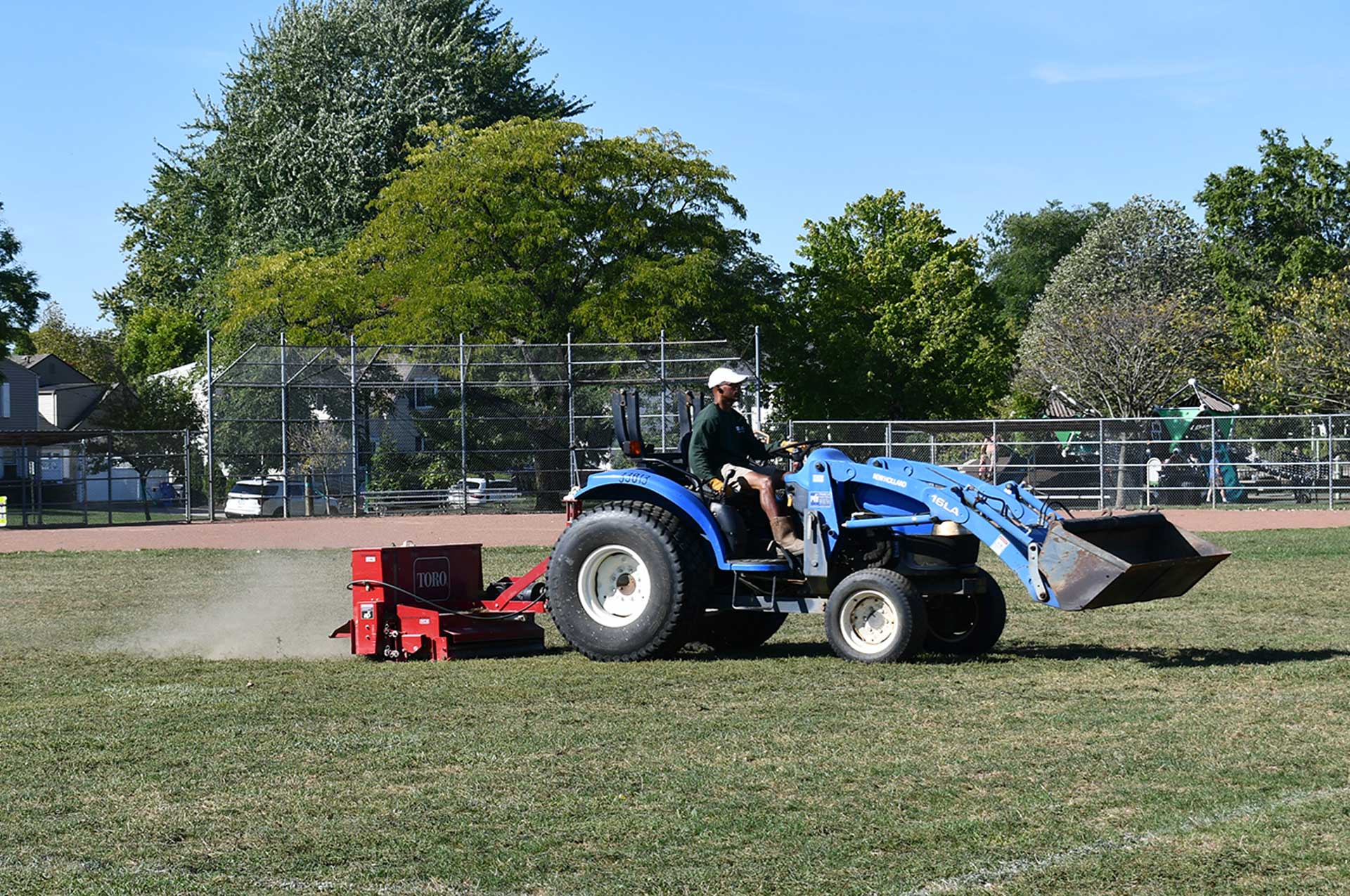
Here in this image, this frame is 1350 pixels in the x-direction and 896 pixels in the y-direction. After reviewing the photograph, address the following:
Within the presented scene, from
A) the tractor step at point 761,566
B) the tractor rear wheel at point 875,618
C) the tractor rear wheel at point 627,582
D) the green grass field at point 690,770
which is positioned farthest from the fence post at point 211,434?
the tractor rear wheel at point 875,618

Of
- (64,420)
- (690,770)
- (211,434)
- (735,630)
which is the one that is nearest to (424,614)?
(735,630)

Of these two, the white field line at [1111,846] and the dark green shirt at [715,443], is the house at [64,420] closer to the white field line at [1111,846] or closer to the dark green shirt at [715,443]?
the dark green shirt at [715,443]

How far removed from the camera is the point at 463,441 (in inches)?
1329

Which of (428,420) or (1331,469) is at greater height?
(428,420)

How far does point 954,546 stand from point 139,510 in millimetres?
34869

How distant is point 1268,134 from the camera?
58844 millimetres

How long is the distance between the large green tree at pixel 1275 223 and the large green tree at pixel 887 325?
9.48 meters

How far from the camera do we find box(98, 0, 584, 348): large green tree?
162 ft

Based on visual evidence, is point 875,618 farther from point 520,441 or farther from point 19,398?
point 19,398

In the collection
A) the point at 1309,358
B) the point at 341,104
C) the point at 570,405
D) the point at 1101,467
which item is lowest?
the point at 1101,467

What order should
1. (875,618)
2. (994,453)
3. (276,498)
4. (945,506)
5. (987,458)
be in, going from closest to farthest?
(945,506) → (875,618) → (276,498) → (994,453) → (987,458)

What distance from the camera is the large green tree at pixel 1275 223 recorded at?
58.0 m

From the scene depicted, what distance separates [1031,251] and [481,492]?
75381mm

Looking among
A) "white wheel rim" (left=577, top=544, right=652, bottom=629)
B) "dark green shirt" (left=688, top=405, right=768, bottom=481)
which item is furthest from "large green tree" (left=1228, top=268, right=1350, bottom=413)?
"white wheel rim" (left=577, top=544, right=652, bottom=629)
